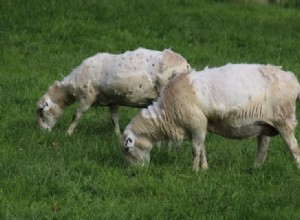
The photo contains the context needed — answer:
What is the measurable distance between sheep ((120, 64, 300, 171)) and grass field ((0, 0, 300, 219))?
0.31 metres

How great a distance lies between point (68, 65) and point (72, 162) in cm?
618

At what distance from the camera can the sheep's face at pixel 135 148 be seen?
768cm

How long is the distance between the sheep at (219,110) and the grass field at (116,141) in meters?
0.31

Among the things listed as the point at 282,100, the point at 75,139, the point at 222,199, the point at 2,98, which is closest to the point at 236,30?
the point at 2,98

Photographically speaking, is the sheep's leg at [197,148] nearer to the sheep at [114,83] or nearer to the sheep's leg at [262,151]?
the sheep's leg at [262,151]

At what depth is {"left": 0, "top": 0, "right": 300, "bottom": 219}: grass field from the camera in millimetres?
6438

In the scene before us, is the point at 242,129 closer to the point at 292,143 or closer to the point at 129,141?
the point at 292,143

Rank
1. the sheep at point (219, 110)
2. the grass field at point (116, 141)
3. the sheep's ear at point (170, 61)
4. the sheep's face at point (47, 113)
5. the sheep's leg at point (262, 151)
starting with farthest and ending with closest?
the sheep's face at point (47, 113), the sheep's ear at point (170, 61), the sheep's leg at point (262, 151), the sheep at point (219, 110), the grass field at point (116, 141)

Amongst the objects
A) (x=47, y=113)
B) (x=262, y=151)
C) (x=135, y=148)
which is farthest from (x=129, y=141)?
(x=47, y=113)

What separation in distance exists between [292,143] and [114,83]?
2762 mm

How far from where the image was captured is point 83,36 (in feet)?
51.8

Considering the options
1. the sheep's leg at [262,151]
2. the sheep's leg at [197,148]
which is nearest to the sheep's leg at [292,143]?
the sheep's leg at [262,151]

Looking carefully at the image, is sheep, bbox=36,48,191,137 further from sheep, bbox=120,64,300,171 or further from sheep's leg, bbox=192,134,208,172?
sheep's leg, bbox=192,134,208,172

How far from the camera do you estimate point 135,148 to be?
303 inches
